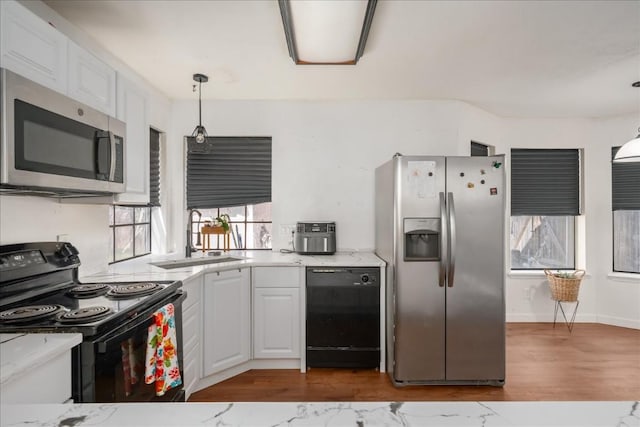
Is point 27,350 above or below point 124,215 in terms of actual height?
below

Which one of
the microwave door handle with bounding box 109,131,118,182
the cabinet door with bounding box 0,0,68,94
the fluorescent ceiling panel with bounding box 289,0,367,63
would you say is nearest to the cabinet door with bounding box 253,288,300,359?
the microwave door handle with bounding box 109,131,118,182

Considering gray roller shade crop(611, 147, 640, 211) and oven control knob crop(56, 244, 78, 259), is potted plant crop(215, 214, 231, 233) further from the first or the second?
gray roller shade crop(611, 147, 640, 211)

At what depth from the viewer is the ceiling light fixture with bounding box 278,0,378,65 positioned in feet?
6.16

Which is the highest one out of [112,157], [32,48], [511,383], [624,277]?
[32,48]

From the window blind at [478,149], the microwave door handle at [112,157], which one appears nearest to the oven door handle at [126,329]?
the microwave door handle at [112,157]

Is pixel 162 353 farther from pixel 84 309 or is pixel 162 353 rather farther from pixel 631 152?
pixel 631 152

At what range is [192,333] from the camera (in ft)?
7.99

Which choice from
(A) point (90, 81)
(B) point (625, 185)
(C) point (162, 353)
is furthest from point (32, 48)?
(B) point (625, 185)

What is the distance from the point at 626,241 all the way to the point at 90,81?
17.5 ft

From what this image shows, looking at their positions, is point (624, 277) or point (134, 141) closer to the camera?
point (134, 141)

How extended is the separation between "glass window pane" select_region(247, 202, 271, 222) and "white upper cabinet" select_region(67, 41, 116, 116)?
1896 millimetres

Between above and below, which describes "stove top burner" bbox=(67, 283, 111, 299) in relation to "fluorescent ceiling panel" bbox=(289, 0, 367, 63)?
below

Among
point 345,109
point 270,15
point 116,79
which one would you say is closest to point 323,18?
point 270,15

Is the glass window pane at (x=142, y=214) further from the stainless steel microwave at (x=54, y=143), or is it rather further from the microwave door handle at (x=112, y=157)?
the microwave door handle at (x=112, y=157)
